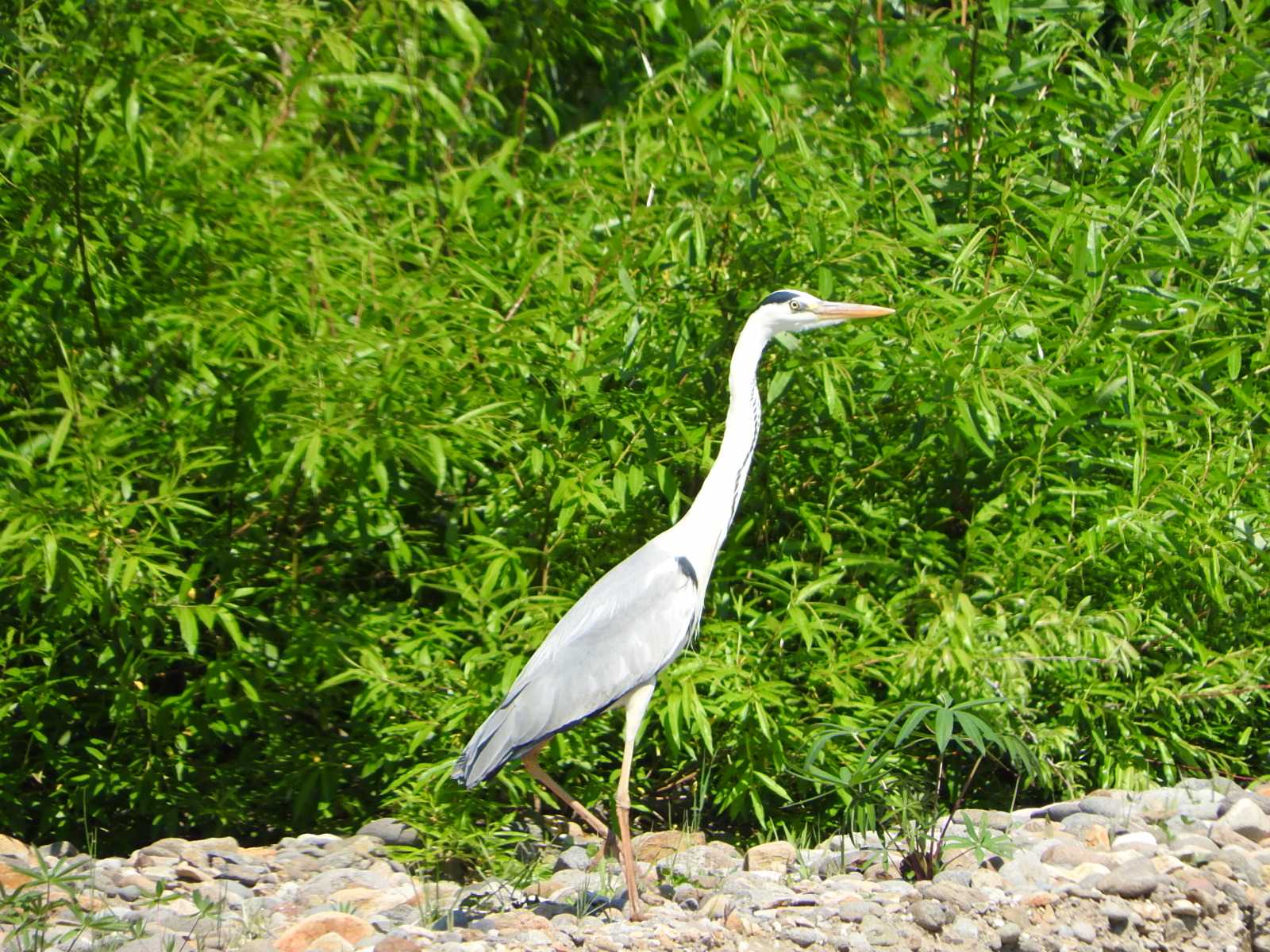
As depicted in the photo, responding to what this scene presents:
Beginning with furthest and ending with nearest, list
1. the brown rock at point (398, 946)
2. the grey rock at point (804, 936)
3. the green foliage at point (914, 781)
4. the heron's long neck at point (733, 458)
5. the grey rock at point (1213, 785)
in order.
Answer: the grey rock at point (1213, 785), the heron's long neck at point (733, 458), the green foliage at point (914, 781), the grey rock at point (804, 936), the brown rock at point (398, 946)

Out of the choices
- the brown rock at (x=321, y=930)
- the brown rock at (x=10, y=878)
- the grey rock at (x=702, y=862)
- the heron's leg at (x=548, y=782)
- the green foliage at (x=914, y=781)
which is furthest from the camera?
the grey rock at (x=702, y=862)

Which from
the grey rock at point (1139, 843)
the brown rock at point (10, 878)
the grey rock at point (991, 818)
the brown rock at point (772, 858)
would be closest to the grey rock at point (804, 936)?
the brown rock at point (772, 858)

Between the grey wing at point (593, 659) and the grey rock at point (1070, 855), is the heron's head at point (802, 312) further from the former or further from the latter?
the grey rock at point (1070, 855)

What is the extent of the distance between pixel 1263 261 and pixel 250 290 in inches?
122

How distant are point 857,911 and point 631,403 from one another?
1709mm

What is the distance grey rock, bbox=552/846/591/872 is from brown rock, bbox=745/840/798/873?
0.49 metres

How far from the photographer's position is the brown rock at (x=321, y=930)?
10.8 ft

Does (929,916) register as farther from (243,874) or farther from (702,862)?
(243,874)

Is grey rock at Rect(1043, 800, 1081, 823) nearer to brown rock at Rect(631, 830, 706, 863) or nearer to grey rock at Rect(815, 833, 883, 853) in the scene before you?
grey rock at Rect(815, 833, 883, 853)

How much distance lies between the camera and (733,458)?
13.6 ft

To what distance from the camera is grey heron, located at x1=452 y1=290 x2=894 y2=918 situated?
389 centimetres

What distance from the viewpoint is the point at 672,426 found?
468cm

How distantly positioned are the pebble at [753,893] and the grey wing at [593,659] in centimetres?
38

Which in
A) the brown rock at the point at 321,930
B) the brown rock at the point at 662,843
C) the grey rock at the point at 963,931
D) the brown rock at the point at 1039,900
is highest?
the brown rock at the point at 321,930
